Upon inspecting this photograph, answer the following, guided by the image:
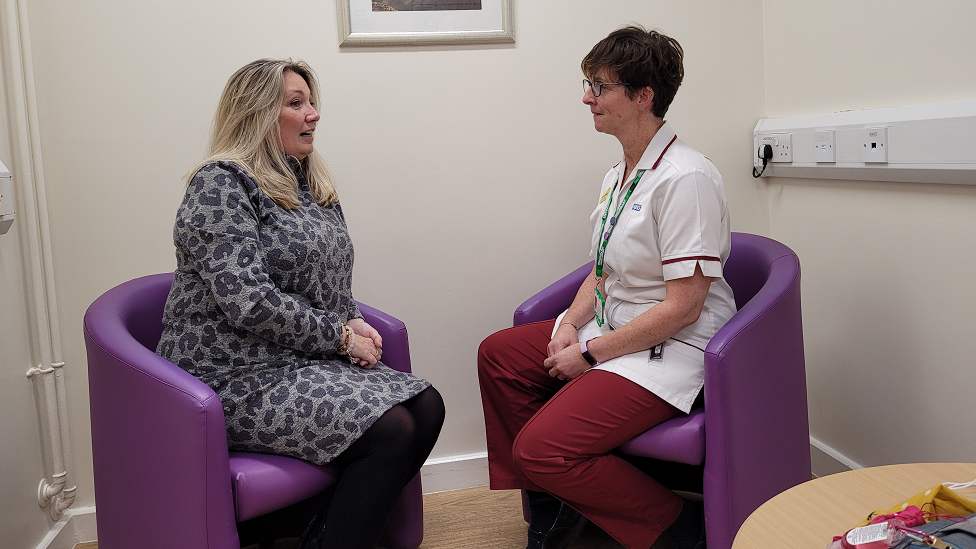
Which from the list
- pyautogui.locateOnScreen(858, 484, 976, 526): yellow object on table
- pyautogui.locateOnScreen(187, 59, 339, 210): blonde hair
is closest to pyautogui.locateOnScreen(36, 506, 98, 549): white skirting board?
pyautogui.locateOnScreen(187, 59, 339, 210): blonde hair

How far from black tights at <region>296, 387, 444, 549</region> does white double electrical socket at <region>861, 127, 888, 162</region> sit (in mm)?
1466

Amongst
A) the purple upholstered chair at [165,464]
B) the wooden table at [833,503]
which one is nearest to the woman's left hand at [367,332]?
the purple upholstered chair at [165,464]

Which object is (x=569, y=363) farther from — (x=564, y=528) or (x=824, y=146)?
(x=824, y=146)

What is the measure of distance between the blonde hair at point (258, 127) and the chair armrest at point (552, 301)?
789 mm

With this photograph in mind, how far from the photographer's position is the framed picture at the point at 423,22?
246 cm

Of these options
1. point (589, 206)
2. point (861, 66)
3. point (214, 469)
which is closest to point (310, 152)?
point (214, 469)

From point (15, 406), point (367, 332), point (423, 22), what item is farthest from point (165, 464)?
point (423, 22)

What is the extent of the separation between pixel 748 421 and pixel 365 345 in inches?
38.8

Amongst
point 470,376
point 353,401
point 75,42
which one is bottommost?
point 470,376

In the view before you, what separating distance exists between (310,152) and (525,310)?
2.64 feet

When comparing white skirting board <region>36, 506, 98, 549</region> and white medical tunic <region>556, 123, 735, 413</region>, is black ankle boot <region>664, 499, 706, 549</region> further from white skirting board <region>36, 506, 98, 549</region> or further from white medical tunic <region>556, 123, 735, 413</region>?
white skirting board <region>36, 506, 98, 549</region>

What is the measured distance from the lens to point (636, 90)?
195cm

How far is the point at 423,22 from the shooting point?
2.50 meters

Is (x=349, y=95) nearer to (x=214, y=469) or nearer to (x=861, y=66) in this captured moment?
(x=214, y=469)
